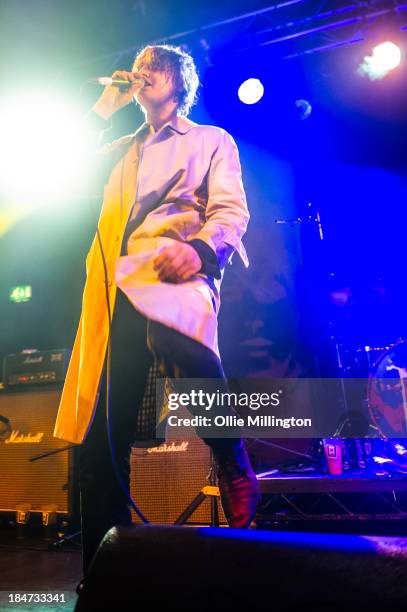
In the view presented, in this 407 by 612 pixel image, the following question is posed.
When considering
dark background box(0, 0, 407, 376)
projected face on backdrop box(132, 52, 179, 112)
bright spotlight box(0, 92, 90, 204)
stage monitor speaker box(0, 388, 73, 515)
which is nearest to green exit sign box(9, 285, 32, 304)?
dark background box(0, 0, 407, 376)


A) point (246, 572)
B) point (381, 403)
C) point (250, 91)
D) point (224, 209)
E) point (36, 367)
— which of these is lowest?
point (246, 572)

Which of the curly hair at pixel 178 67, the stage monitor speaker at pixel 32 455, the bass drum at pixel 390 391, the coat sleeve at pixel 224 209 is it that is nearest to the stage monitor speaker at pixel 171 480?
the stage monitor speaker at pixel 32 455

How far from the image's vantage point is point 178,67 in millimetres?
2324

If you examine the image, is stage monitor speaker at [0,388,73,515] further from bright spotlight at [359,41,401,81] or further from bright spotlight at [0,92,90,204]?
bright spotlight at [359,41,401,81]

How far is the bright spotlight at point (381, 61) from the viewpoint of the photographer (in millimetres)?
2869

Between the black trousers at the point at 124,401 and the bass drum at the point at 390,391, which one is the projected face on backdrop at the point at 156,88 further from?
the bass drum at the point at 390,391

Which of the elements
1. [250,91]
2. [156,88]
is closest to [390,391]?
[250,91]

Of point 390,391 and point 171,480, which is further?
point 390,391

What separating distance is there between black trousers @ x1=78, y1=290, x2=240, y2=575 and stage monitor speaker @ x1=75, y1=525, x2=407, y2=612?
83cm

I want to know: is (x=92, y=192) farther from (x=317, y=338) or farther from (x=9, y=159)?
(x=317, y=338)

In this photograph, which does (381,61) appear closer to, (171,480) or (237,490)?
(237,490)

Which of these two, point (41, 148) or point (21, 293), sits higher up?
point (41, 148)

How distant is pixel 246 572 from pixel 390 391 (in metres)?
2.37

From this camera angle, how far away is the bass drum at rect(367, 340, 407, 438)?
2.80 meters
